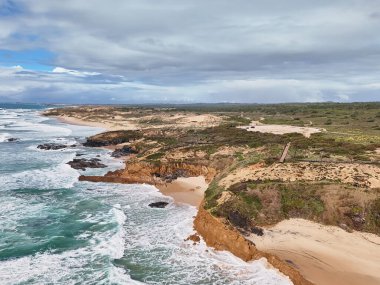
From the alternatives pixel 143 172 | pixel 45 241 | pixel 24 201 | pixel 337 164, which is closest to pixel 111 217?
pixel 45 241

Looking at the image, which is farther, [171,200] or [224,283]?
[171,200]

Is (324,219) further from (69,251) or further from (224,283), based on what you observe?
(69,251)

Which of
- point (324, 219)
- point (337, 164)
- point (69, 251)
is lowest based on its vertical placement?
point (69, 251)

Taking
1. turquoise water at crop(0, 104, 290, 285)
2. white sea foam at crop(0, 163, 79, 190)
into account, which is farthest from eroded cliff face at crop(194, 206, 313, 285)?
white sea foam at crop(0, 163, 79, 190)

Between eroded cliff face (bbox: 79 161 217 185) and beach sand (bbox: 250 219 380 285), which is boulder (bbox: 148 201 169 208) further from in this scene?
beach sand (bbox: 250 219 380 285)

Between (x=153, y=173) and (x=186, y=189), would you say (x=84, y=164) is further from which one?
(x=186, y=189)

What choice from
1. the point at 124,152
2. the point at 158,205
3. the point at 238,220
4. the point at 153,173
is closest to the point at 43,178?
the point at 153,173

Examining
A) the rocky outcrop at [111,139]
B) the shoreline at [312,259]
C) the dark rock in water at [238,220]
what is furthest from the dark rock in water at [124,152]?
the dark rock in water at [238,220]
